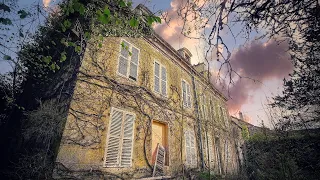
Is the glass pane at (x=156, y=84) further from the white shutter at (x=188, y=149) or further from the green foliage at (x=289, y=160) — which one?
the green foliage at (x=289, y=160)

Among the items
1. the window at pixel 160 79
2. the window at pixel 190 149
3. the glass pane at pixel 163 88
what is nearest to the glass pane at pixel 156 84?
the window at pixel 160 79

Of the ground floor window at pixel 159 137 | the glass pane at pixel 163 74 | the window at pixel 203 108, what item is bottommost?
the ground floor window at pixel 159 137

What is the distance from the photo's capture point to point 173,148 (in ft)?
28.4

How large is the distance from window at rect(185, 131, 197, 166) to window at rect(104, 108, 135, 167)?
4.37 m

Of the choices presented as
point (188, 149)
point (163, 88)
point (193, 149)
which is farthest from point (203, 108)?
point (163, 88)

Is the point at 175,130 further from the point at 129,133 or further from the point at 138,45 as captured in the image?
the point at 138,45

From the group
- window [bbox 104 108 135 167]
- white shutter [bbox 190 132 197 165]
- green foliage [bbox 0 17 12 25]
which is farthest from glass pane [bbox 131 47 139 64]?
white shutter [bbox 190 132 197 165]

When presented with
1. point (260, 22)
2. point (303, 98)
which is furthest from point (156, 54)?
point (260, 22)

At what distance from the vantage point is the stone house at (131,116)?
5.31m

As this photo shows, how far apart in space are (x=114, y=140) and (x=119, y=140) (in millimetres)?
203

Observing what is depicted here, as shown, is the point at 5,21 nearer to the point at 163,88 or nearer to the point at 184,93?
the point at 163,88

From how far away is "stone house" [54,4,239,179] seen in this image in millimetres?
5312

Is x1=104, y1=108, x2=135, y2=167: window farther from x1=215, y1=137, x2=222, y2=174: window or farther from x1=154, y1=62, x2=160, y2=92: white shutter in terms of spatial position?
x1=215, y1=137, x2=222, y2=174: window

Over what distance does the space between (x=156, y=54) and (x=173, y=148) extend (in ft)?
17.2
